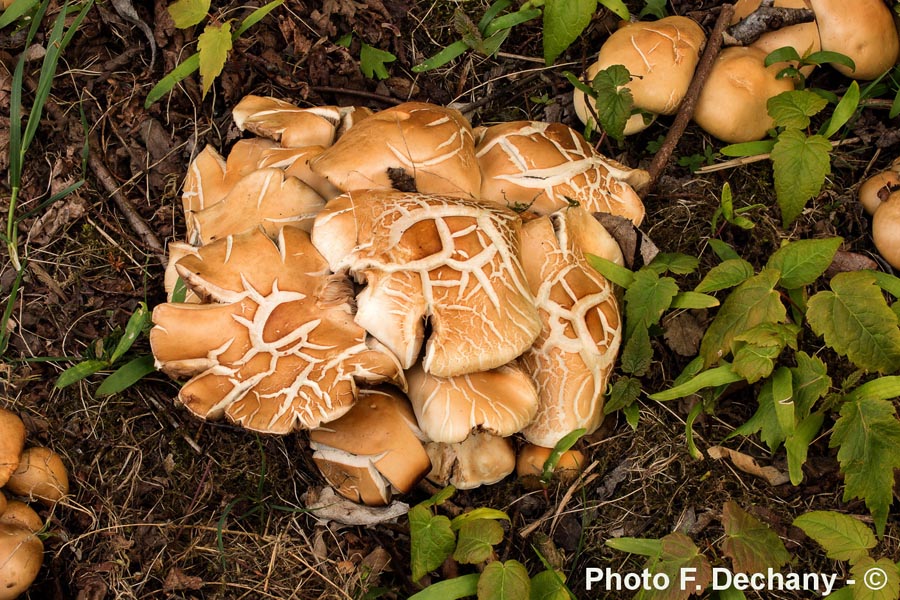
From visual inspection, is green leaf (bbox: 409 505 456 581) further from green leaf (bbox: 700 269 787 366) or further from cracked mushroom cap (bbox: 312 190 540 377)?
green leaf (bbox: 700 269 787 366)

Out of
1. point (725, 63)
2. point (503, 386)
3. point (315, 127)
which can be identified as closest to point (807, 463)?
point (503, 386)

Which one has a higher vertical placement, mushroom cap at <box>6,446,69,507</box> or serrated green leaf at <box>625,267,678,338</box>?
serrated green leaf at <box>625,267,678,338</box>

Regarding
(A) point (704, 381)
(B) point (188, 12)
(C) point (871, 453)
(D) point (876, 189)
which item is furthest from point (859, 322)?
(B) point (188, 12)

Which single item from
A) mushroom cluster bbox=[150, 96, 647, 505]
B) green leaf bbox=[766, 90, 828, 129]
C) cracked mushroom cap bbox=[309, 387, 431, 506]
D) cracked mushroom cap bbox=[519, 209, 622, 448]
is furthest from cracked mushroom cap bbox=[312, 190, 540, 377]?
green leaf bbox=[766, 90, 828, 129]

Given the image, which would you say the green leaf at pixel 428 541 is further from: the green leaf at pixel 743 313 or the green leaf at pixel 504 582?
the green leaf at pixel 743 313

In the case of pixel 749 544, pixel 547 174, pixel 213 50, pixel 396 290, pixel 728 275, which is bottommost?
pixel 749 544

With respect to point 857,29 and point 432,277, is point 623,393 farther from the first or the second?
point 857,29
